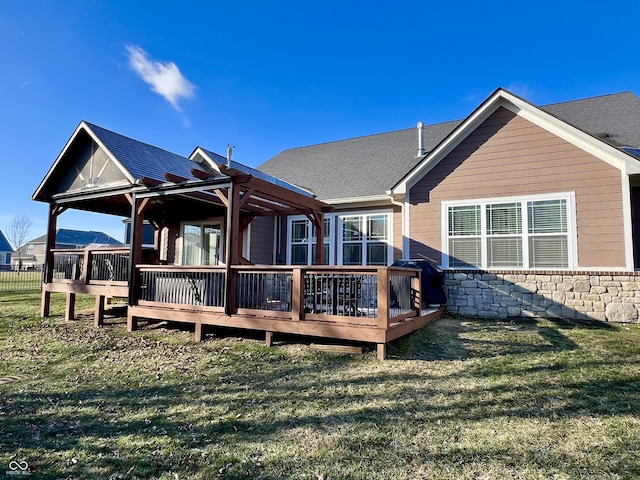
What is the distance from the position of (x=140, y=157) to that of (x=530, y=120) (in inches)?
394

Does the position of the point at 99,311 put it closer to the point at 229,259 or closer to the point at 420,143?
the point at 229,259

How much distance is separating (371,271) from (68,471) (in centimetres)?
409

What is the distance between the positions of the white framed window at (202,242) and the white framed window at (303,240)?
2418mm

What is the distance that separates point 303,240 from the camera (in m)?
12.4

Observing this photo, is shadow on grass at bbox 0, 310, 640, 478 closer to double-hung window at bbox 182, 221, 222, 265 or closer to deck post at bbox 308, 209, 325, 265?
deck post at bbox 308, 209, 325, 265

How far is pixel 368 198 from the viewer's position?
35.6 ft

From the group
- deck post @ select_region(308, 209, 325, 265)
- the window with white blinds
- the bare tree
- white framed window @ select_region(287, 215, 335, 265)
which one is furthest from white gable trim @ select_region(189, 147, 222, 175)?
the bare tree

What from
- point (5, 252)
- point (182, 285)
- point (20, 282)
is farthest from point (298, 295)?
point (5, 252)

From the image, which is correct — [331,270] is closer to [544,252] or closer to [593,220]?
[544,252]

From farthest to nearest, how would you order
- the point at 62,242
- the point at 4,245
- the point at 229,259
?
the point at 4,245 → the point at 62,242 → the point at 229,259

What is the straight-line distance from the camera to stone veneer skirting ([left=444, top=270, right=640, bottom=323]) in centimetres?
749

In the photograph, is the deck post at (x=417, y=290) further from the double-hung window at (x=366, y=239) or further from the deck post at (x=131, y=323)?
the deck post at (x=131, y=323)

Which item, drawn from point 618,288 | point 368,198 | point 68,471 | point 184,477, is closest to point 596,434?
point 184,477

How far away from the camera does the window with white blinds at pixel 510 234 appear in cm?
813
